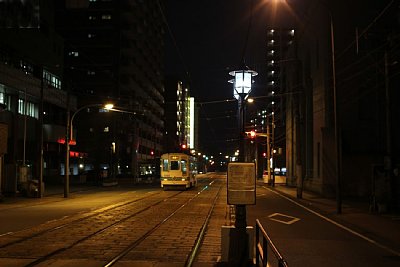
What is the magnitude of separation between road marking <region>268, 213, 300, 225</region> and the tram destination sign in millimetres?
9852

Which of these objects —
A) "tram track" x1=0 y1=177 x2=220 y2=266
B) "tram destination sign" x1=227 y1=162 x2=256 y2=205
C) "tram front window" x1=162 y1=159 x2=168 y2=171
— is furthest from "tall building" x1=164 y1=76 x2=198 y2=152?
"tram destination sign" x1=227 y1=162 x2=256 y2=205

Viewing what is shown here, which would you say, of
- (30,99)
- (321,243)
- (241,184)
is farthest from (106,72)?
(241,184)

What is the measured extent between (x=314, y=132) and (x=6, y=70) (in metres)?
29.5

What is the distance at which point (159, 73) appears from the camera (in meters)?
136

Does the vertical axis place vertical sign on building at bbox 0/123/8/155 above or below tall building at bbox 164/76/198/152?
below

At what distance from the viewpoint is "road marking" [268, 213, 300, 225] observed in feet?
67.8

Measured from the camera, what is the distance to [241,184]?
35.1 ft

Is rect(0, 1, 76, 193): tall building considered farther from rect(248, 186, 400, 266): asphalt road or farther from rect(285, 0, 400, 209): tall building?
rect(248, 186, 400, 266): asphalt road

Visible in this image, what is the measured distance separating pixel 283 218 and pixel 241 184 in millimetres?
11770

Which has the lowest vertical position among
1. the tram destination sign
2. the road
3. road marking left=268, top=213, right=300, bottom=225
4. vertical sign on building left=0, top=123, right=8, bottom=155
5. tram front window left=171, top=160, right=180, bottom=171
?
road marking left=268, top=213, right=300, bottom=225

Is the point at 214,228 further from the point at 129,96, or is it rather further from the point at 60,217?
the point at 129,96

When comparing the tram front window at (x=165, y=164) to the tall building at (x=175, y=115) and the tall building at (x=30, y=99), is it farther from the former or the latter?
the tall building at (x=175, y=115)

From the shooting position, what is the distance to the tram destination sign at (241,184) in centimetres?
1058

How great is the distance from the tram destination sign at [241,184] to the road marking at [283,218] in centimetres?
985
